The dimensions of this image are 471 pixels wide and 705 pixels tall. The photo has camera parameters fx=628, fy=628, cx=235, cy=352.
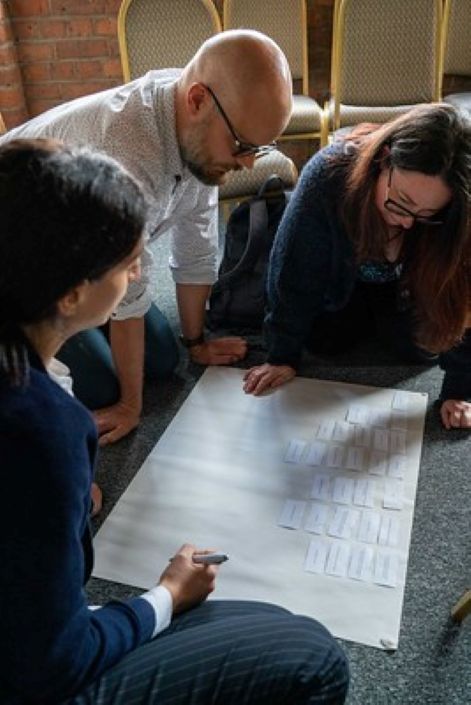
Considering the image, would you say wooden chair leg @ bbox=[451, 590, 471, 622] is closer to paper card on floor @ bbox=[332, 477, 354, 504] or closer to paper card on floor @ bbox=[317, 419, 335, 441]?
paper card on floor @ bbox=[332, 477, 354, 504]

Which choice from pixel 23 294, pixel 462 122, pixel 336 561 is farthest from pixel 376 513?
pixel 23 294

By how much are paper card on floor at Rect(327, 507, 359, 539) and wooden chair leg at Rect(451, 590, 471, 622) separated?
0.68ft

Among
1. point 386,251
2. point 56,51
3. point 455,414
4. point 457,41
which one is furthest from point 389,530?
point 56,51

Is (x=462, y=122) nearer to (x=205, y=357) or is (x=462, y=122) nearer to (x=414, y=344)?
(x=414, y=344)

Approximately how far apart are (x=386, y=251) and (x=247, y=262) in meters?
0.44

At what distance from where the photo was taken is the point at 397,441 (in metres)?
1.34

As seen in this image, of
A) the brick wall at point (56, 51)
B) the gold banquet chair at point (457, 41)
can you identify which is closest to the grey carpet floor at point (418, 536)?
the gold banquet chair at point (457, 41)

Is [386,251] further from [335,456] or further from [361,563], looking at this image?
[361,563]

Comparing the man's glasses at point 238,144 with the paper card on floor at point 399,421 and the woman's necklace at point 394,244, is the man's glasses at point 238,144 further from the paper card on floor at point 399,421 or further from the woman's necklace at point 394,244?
the paper card on floor at point 399,421

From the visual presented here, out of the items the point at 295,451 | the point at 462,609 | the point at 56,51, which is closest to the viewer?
the point at 462,609

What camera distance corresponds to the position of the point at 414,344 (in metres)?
1.57

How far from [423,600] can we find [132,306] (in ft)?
2.43

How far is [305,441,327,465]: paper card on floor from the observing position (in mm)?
1285

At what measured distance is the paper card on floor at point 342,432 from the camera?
134 cm
